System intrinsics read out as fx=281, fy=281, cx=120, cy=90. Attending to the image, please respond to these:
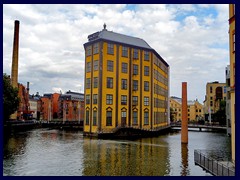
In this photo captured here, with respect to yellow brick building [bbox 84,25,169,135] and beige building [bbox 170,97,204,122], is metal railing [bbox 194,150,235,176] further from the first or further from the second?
beige building [bbox 170,97,204,122]

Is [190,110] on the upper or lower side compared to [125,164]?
upper

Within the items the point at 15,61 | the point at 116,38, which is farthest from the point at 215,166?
the point at 15,61

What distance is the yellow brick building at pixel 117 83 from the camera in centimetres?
5688

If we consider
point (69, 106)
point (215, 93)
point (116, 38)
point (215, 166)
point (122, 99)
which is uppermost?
point (116, 38)

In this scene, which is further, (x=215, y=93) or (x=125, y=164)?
(x=215, y=93)

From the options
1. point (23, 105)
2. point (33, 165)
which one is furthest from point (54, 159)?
point (23, 105)

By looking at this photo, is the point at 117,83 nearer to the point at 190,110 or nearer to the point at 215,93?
the point at 215,93

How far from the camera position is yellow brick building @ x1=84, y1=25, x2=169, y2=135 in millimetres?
56875

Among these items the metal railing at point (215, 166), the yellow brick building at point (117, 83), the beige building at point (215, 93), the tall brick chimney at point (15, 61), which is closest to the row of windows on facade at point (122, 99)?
the yellow brick building at point (117, 83)

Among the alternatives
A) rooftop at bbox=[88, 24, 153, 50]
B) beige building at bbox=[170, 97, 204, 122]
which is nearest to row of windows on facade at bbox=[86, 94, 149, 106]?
rooftop at bbox=[88, 24, 153, 50]

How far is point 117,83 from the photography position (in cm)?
5912

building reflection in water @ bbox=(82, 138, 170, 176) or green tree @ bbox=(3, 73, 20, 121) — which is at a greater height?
green tree @ bbox=(3, 73, 20, 121)

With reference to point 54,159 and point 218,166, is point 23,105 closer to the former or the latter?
point 54,159

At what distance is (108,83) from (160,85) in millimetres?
23122
